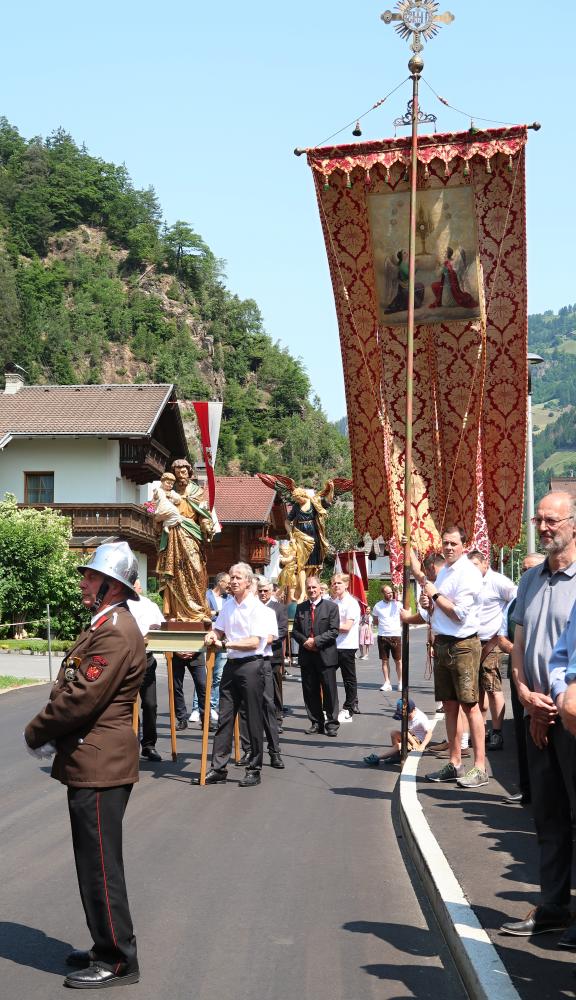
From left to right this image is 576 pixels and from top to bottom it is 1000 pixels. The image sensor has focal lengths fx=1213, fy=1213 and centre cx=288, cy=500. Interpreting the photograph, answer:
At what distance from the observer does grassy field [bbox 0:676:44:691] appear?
20711 mm

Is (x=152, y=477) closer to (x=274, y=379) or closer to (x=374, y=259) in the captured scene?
(x=374, y=259)

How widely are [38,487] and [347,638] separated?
3456 centimetres

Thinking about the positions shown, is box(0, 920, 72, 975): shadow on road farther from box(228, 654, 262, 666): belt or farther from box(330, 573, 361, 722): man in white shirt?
box(330, 573, 361, 722): man in white shirt

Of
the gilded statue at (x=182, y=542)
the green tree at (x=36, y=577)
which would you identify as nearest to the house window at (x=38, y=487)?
the green tree at (x=36, y=577)

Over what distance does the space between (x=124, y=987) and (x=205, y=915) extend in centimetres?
112

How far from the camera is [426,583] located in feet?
33.2

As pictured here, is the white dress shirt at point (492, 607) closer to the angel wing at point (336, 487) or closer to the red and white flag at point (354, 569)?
the angel wing at point (336, 487)

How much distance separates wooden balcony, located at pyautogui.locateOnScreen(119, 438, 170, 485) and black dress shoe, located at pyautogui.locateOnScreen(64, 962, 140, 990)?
4387 cm

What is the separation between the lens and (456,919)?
5.70m

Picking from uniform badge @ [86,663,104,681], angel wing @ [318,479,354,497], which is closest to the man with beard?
uniform badge @ [86,663,104,681]

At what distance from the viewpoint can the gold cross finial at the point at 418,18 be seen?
40.0 ft

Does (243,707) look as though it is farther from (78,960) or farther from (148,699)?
(78,960)

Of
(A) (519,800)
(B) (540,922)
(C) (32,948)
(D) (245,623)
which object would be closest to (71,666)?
(C) (32,948)

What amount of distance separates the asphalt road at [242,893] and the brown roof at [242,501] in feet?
167
